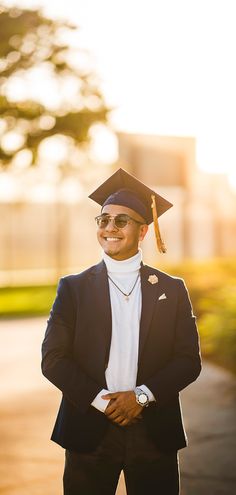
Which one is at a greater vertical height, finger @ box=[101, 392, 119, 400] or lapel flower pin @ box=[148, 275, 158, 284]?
lapel flower pin @ box=[148, 275, 158, 284]

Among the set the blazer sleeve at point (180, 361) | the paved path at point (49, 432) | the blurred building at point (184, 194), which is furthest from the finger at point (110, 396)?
the blurred building at point (184, 194)

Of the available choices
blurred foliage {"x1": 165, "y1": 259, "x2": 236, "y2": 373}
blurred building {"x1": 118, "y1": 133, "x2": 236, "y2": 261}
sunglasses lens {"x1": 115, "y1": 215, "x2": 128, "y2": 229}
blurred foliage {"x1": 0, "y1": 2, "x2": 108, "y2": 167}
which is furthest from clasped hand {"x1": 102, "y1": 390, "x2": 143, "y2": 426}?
blurred building {"x1": 118, "y1": 133, "x2": 236, "y2": 261}

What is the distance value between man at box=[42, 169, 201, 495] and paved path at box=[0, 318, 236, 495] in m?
1.55

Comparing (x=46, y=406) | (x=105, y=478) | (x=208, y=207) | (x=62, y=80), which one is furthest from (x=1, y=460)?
(x=208, y=207)

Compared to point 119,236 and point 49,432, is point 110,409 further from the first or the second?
point 49,432

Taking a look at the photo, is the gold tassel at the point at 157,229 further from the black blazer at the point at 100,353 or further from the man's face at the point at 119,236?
the black blazer at the point at 100,353

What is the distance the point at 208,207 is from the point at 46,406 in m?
18.8

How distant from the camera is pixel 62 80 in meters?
12.6

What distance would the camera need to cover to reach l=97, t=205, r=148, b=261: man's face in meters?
2.80

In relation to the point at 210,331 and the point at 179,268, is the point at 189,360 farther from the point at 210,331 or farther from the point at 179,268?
the point at 179,268

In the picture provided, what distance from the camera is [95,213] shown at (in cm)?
2184

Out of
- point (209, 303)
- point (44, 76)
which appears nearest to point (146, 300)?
point (209, 303)

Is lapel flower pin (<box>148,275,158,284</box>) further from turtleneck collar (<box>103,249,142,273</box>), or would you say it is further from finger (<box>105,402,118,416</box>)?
finger (<box>105,402,118,416</box>)

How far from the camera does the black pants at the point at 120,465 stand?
2797mm
